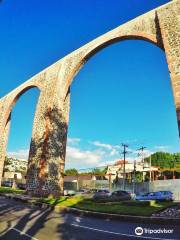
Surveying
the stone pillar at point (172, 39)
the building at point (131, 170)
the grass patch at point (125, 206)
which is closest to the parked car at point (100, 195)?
the grass patch at point (125, 206)

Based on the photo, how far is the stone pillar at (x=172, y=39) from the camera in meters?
15.0

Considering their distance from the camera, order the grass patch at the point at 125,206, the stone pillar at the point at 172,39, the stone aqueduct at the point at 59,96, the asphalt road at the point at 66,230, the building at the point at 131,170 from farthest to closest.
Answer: the building at the point at 131,170 < the stone aqueduct at the point at 59,96 < the stone pillar at the point at 172,39 < the grass patch at the point at 125,206 < the asphalt road at the point at 66,230

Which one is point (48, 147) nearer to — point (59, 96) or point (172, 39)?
point (59, 96)

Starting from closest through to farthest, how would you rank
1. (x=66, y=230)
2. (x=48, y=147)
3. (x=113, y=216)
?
(x=66, y=230) → (x=113, y=216) → (x=48, y=147)

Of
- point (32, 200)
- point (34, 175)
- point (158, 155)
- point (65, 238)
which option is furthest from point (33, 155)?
point (158, 155)

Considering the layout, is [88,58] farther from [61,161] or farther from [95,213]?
[95,213]

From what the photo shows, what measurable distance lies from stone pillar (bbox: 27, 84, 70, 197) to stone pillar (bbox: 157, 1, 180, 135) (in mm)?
10304

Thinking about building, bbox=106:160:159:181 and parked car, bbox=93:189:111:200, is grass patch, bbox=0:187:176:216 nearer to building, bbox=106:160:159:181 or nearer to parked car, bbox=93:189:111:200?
parked car, bbox=93:189:111:200

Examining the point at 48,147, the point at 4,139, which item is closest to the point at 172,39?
the point at 48,147

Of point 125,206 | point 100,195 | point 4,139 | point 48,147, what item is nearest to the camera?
point 125,206

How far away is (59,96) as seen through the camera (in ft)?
79.2

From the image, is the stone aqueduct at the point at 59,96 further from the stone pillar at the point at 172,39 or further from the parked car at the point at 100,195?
the parked car at the point at 100,195

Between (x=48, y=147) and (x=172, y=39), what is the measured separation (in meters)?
11.6

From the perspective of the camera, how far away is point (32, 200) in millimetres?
18516
